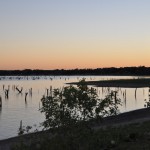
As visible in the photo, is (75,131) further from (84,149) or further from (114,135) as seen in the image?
(114,135)

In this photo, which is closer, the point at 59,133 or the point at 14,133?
the point at 59,133

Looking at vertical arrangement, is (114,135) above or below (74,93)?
below

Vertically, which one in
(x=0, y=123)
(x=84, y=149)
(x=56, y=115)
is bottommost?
(x=0, y=123)

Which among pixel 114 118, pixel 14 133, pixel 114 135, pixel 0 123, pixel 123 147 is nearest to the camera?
pixel 123 147

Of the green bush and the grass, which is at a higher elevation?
the green bush

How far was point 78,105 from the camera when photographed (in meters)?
15.4

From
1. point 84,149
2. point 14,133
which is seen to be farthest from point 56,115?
point 14,133

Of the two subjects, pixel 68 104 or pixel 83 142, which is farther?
pixel 83 142

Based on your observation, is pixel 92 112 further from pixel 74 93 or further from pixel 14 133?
pixel 14 133

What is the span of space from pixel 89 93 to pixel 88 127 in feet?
4.64

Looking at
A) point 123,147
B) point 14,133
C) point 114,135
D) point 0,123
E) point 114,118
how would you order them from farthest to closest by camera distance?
point 0,123, point 114,118, point 14,133, point 114,135, point 123,147

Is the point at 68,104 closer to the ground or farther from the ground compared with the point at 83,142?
farther from the ground

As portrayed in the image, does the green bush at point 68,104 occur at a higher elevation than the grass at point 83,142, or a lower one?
higher

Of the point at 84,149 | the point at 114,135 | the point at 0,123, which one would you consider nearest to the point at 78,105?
the point at 84,149
